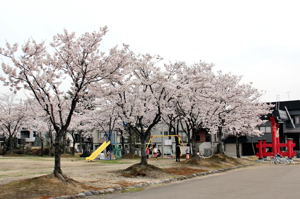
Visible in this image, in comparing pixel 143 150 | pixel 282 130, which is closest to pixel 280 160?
pixel 282 130

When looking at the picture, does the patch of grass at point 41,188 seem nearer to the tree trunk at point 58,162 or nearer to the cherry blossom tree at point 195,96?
the tree trunk at point 58,162

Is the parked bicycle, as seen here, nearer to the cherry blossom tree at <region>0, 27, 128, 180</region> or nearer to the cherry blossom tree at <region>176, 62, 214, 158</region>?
the cherry blossom tree at <region>176, 62, 214, 158</region>

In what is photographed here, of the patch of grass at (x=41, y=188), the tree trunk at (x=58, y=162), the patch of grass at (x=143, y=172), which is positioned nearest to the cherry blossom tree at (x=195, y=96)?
the patch of grass at (x=143, y=172)

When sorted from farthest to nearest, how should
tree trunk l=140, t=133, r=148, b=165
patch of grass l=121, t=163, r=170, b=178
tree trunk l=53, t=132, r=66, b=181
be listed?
tree trunk l=140, t=133, r=148, b=165 → patch of grass l=121, t=163, r=170, b=178 → tree trunk l=53, t=132, r=66, b=181

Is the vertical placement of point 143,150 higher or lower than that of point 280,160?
higher

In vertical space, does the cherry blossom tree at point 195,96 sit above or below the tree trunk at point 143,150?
above

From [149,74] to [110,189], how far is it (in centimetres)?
995

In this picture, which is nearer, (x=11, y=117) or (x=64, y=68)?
(x=64, y=68)

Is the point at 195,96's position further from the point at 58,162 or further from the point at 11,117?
the point at 11,117

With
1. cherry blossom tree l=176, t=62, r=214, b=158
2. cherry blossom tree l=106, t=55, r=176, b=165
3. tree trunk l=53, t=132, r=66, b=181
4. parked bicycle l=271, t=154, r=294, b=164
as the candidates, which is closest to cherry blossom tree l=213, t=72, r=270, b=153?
cherry blossom tree l=176, t=62, r=214, b=158

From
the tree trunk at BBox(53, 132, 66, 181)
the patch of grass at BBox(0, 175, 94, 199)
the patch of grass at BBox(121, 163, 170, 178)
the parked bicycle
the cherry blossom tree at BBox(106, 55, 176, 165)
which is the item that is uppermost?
the cherry blossom tree at BBox(106, 55, 176, 165)

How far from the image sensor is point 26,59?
14.7m

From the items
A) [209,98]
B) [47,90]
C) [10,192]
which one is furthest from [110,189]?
[209,98]

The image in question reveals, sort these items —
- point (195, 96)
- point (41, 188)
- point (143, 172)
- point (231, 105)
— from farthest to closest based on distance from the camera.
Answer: point (231, 105) → point (195, 96) → point (143, 172) → point (41, 188)
